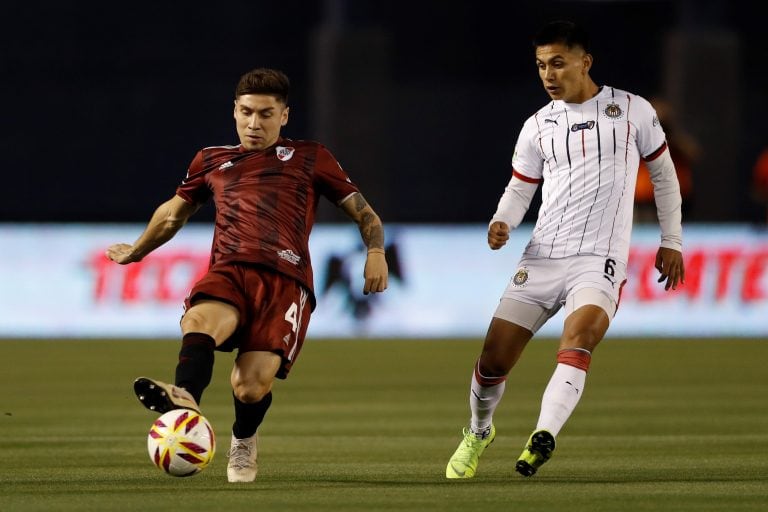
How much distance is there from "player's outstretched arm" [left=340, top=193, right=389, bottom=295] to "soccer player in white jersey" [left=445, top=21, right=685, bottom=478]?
486 millimetres

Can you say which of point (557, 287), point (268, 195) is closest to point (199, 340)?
point (268, 195)

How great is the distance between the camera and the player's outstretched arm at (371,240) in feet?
23.6

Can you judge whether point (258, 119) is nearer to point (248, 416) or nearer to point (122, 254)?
point (122, 254)

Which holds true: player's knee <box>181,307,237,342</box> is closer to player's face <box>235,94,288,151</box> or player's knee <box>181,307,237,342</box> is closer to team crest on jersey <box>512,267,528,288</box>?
player's face <box>235,94,288,151</box>

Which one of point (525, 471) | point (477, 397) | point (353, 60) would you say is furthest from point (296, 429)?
point (353, 60)

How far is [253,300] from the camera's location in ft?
23.7

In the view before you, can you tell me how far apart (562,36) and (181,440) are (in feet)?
7.94

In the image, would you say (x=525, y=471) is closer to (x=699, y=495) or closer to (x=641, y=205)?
(x=699, y=495)

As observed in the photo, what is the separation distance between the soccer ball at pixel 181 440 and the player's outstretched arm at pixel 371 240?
99 centimetres

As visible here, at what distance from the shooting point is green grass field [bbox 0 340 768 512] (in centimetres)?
675

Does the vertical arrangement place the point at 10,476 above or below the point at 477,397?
below

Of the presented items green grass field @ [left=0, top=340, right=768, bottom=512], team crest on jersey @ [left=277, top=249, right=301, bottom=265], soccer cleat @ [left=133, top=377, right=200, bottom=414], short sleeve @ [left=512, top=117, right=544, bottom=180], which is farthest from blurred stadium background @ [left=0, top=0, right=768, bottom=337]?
soccer cleat @ [left=133, top=377, right=200, bottom=414]

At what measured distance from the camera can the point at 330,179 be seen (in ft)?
24.7

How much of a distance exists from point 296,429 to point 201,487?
285 centimetres
